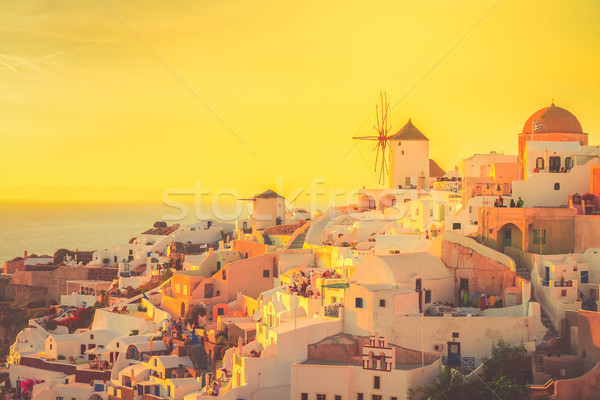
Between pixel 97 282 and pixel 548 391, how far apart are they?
3116cm

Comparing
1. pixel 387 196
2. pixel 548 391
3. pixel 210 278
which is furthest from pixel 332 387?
pixel 387 196

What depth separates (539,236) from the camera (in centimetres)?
2848

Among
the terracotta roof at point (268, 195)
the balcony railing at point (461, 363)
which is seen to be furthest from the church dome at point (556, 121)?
the terracotta roof at point (268, 195)

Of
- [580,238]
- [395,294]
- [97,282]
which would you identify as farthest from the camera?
[97,282]

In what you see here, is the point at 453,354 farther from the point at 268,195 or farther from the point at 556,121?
the point at 268,195

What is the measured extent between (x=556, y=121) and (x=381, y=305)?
48.0 feet

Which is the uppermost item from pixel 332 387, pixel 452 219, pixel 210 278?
pixel 452 219

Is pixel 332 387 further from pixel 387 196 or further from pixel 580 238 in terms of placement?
pixel 387 196

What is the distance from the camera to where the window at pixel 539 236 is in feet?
93.3

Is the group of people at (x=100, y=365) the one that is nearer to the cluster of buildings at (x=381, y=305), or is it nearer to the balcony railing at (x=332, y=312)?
the cluster of buildings at (x=381, y=305)

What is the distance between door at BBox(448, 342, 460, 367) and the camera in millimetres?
25234

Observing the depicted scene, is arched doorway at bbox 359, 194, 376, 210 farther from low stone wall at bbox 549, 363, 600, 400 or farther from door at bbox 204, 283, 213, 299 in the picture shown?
low stone wall at bbox 549, 363, 600, 400

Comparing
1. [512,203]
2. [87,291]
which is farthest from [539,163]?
[87,291]

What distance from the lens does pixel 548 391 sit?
77.2 ft
